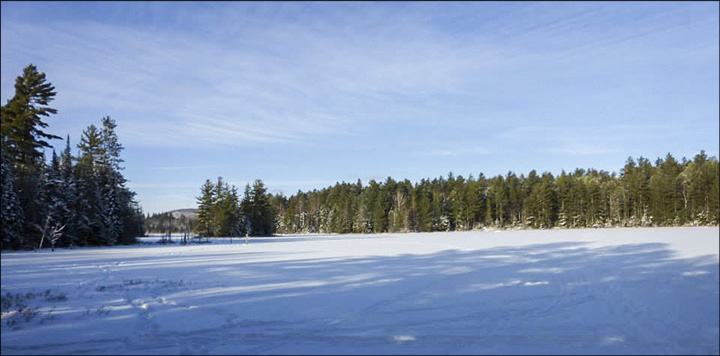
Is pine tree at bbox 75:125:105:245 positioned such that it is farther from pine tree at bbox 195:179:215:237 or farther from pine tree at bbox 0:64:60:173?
pine tree at bbox 195:179:215:237

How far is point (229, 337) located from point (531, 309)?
6463mm

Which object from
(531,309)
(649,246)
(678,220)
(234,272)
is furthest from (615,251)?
(234,272)

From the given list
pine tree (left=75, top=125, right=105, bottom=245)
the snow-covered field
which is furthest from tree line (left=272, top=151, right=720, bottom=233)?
pine tree (left=75, top=125, right=105, bottom=245)

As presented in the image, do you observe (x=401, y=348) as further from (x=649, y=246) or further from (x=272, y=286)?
(x=649, y=246)

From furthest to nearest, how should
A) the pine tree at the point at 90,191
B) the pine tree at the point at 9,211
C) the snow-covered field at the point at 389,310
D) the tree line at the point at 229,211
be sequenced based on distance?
the tree line at the point at 229,211 < the pine tree at the point at 90,191 < the pine tree at the point at 9,211 < the snow-covered field at the point at 389,310

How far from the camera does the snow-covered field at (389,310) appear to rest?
6.92 meters

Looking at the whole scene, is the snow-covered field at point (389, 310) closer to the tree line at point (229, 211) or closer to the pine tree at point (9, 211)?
the pine tree at point (9, 211)

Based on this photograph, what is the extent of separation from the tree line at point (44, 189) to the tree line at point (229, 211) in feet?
80.0

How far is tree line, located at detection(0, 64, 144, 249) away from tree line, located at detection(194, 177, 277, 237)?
24371mm

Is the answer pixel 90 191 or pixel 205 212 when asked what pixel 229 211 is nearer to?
pixel 205 212

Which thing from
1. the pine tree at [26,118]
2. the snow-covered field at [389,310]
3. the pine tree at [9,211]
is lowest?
the snow-covered field at [389,310]

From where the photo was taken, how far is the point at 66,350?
6.69 metres

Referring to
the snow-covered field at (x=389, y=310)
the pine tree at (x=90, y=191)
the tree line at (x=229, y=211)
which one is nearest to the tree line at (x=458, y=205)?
the tree line at (x=229, y=211)

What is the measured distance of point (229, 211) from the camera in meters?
69.2
